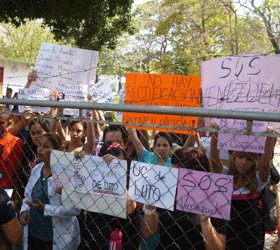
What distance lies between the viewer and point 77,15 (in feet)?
34.8

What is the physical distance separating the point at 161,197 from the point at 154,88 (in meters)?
1.17

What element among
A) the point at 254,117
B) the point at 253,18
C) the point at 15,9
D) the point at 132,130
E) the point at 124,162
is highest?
the point at 253,18

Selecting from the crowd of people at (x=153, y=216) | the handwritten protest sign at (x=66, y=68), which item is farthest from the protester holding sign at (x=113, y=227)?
the handwritten protest sign at (x=66, y=68)

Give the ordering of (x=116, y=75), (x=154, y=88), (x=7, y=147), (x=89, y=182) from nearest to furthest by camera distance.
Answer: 1. (x=89, y=182)
2. (x=154, y=88)
3. (x=7, y=147)
4. (x=116, y=75)

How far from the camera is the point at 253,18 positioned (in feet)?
39.4

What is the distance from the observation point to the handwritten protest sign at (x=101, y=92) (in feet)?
10.7

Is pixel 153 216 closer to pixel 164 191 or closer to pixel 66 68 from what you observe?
pixel 164 191

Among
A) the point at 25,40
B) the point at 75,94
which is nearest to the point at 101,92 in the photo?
the point at 75,94

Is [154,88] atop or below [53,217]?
atop

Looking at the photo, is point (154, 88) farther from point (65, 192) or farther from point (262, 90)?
point (65, 192)

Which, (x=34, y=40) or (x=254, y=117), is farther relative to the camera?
(x=34, y=40)

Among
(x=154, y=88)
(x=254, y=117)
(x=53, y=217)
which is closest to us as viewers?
(x=254, y=117)

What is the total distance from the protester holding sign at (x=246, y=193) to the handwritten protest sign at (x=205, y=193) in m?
0.24

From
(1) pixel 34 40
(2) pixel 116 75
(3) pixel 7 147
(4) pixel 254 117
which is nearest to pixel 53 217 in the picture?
(3) pixel 7 147
